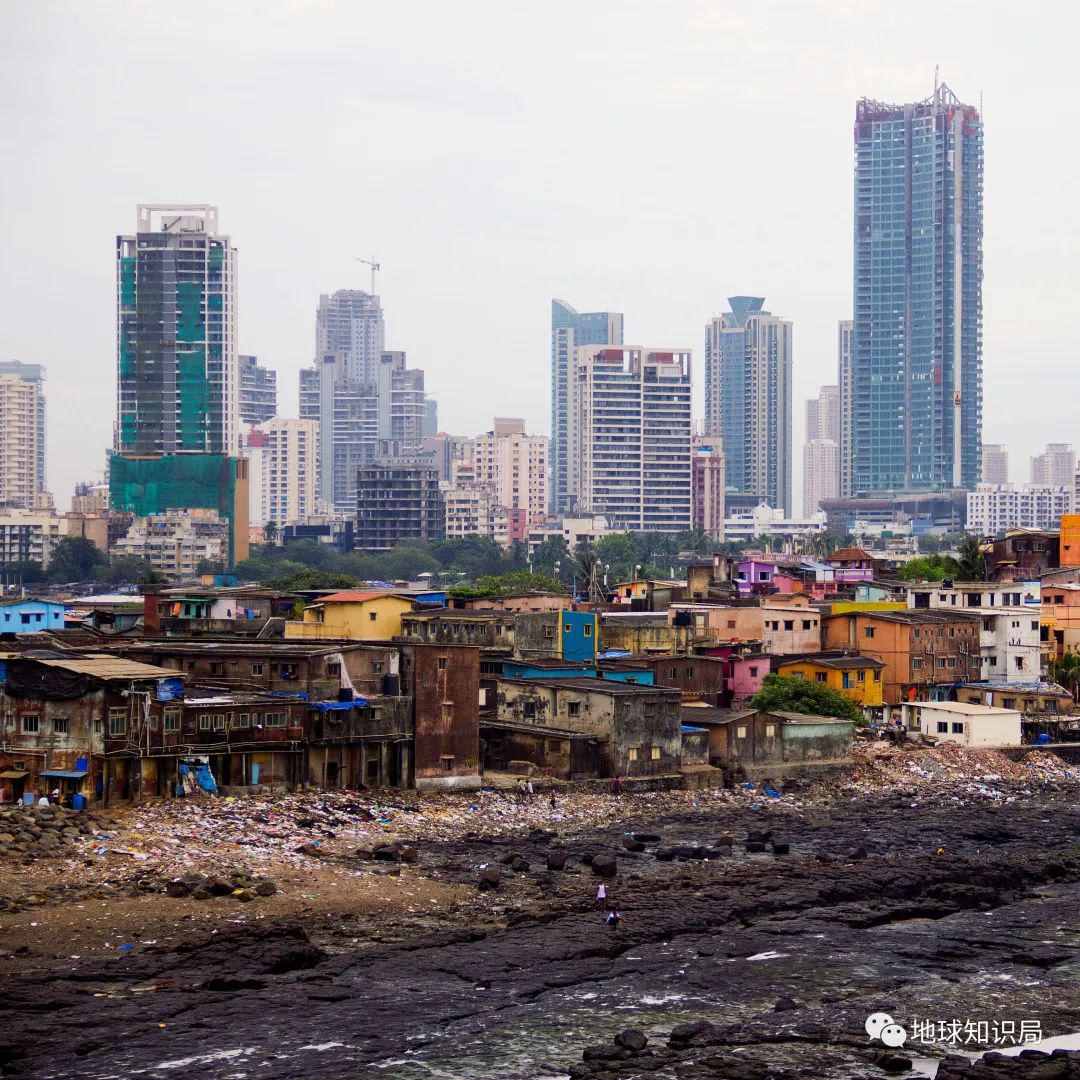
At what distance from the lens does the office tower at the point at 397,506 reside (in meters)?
160

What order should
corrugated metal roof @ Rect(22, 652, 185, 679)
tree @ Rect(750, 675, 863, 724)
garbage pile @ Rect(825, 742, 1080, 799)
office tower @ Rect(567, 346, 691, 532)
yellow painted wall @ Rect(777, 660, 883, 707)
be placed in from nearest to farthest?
corrugated metal roof @ Rect(22, 652, 185, 679) → garbage pile @ Rect(825, 742, 1080, 799) → tree @ Rect(750, 675, 863, 724) → yellow painted wall @ Rect(777, 660, 883, 707) → office tower @ Rect(567, 346, 691, 532)

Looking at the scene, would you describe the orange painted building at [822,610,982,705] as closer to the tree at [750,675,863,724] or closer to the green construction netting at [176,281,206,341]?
the tree at [750,675,863,724]

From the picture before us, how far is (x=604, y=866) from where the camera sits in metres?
33.7

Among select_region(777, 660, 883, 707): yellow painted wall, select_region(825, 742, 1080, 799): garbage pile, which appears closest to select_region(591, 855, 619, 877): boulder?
select_region(825, 742, 1080, 799): garbage pile

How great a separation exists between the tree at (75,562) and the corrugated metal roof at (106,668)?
97555 mm

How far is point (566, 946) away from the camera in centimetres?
2858

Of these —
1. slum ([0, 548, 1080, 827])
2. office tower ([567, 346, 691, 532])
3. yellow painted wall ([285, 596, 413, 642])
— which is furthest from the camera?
office tower ([567, 346, 691, 532])

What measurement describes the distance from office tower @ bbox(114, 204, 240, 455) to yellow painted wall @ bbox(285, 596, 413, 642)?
104 metres

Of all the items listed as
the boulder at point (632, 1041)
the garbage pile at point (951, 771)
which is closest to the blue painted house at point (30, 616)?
the garbage pile at point (951, 771)

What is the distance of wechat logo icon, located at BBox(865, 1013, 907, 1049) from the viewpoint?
24.6m

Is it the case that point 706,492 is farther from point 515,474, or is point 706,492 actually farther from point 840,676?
point 840,676

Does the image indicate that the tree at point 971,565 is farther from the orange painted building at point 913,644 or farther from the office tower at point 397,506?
the office tower at point 397,506

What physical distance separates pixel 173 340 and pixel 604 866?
128 m

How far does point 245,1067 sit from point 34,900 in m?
7.41
